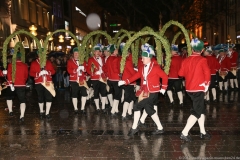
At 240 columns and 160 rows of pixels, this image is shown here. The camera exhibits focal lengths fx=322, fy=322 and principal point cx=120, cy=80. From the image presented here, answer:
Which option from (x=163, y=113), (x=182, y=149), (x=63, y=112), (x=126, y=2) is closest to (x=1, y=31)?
(x=126, y=2)

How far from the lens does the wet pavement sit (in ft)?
21.1

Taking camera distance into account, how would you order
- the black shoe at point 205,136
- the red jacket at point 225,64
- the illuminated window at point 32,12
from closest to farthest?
the black shoe at point 205,136
the red jacket at point 225,64
the illuminated window at point 32,12

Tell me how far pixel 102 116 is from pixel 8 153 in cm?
395

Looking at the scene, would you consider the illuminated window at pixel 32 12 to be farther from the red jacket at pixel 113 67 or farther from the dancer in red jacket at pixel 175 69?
the red jacket at pixel 113 67

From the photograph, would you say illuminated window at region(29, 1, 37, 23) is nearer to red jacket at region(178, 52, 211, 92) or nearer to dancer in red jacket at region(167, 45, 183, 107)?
dancer in red jacket at region(167, 45, 183, 107)

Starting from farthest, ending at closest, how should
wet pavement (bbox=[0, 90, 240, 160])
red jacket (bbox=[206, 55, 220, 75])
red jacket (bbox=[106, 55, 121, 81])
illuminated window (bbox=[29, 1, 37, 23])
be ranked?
illuminated window (bbox=[29, 1, 37, 23]), red jacket (bbox=[206, 55, 220, 75]), red jacket (bbox=[106, 55, 121, 81]), wet pavement (bbox=[0, 90, 240, 160])

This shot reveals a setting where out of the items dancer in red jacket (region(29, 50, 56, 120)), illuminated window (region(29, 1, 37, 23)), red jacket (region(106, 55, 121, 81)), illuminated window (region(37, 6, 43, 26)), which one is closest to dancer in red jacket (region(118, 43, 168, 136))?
red jacket (region(106, 55, 121, 81))

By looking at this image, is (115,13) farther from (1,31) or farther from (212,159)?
(212,159)

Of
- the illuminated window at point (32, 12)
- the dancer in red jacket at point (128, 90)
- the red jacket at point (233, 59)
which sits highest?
the illuminated window at point (32, 12)

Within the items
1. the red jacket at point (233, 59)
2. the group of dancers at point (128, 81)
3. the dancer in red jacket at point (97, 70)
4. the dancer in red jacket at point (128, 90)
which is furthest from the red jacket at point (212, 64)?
the dancer in red jacket at point (97, 70)

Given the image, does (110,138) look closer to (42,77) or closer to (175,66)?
(42,77)

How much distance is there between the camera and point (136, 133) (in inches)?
312

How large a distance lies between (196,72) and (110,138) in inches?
98.4

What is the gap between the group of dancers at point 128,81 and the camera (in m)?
7.05
